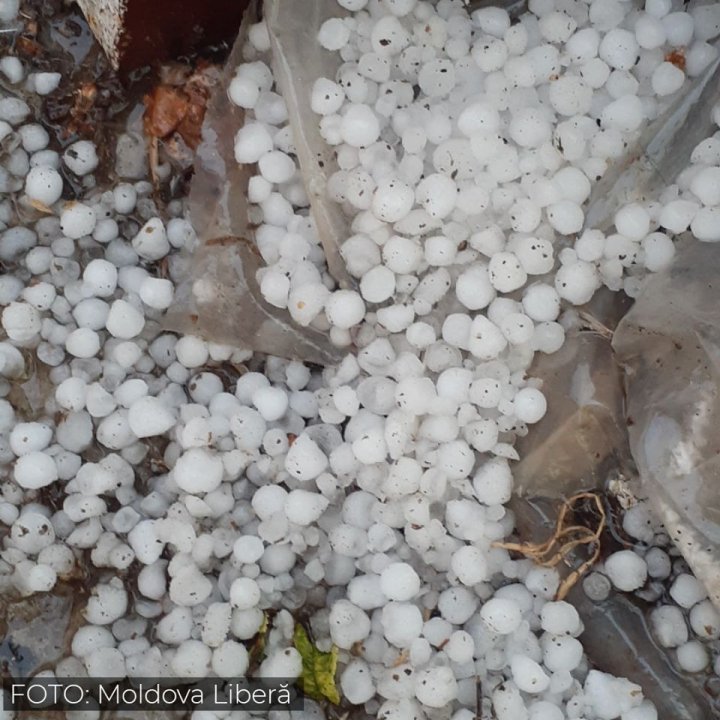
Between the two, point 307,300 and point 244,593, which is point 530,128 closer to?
point 307,300

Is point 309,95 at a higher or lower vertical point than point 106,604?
higher

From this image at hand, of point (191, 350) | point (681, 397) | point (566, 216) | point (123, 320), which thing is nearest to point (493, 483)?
point (681, 397)

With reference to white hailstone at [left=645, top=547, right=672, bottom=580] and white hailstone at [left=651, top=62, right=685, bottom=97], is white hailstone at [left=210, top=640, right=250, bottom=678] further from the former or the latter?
white hailstone at [left=651, top=62, right=685, bottom=97]

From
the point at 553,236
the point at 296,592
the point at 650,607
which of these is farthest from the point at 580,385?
the point at 296,592

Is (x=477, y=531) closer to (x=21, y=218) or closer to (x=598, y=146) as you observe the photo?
(x=598, y=146)

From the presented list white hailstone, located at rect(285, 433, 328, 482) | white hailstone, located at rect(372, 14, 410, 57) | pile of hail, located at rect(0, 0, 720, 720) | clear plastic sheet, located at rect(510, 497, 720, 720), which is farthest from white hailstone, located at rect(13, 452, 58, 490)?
white hailstone, located at rect(372, 14, 410, 57)
